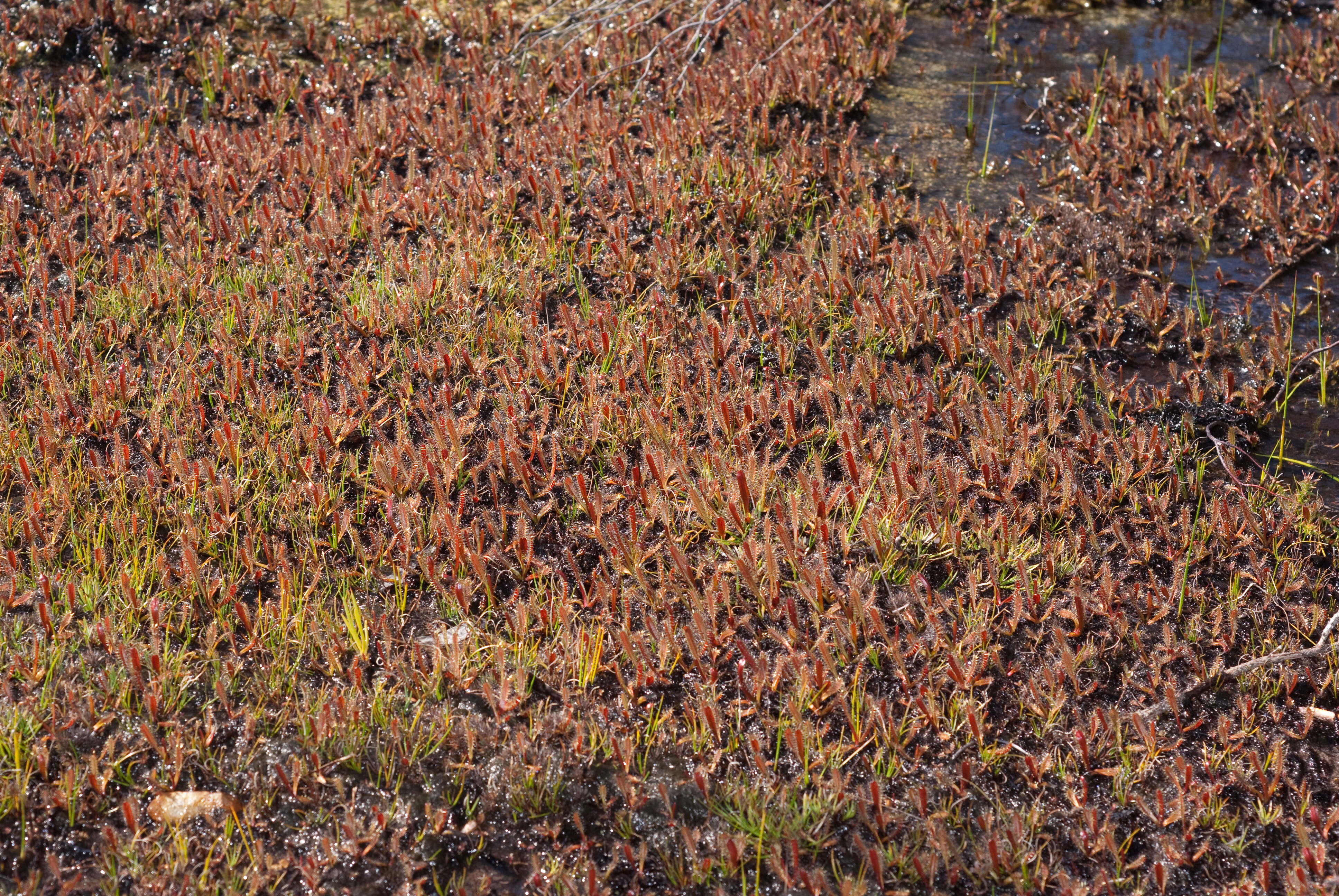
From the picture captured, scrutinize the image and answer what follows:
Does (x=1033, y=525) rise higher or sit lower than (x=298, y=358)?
lower

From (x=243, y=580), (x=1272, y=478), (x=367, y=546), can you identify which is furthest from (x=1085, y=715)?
(x=243, y=580)

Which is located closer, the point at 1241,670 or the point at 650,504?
the point at 1241,670

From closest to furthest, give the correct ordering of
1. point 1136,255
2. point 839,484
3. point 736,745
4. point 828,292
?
1. point 736,745
2. point 839,484
3. point 828,292
4. point 1136,255

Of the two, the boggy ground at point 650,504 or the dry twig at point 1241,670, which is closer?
the boggy ground at point 650,504

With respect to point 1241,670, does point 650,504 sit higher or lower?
higher

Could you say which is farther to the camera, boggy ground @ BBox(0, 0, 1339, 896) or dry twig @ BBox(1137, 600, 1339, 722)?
dry twig @ BBox(1137, 600, 1339, 722)

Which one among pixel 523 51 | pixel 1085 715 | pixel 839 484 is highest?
pixel 523 51

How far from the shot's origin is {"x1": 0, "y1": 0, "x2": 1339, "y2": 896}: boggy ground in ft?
10.6

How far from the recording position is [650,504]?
13.9 ft

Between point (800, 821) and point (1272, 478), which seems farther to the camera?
point (1272, 478)

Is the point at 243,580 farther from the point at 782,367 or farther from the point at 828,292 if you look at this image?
the point at 828,292

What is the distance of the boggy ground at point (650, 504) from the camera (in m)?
3.23

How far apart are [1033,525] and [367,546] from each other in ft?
7.89

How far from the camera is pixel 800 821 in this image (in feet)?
10.5
